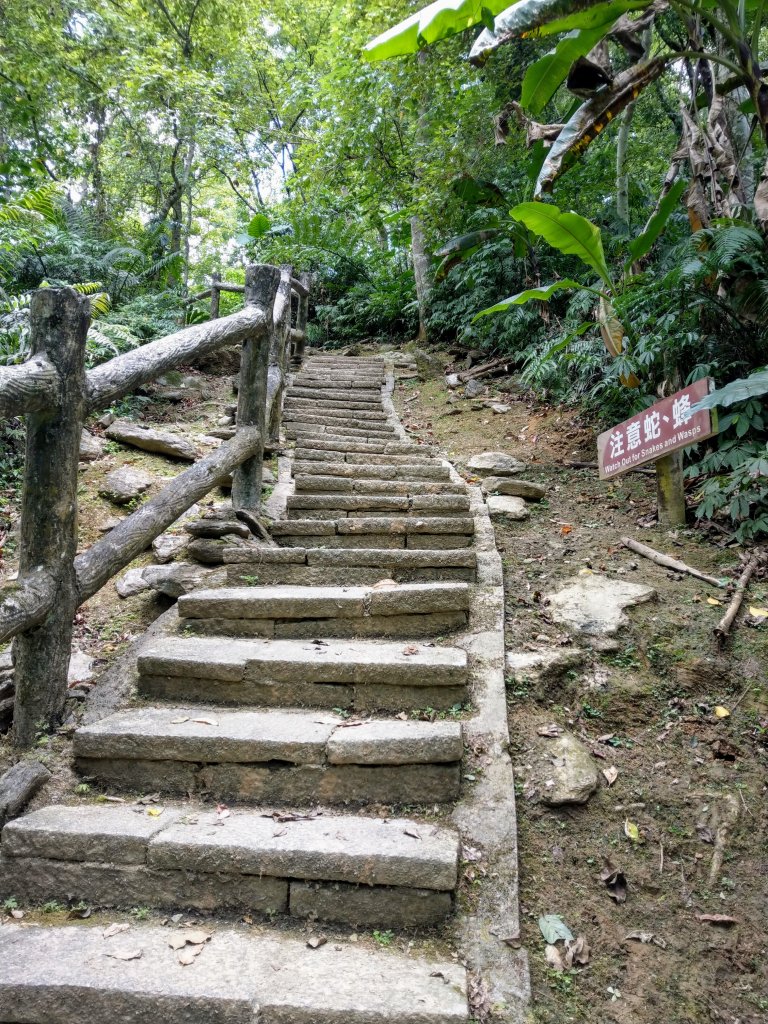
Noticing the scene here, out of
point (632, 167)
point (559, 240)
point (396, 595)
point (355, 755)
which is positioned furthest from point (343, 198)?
point (355, 755)

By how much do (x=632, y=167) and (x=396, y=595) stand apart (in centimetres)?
977

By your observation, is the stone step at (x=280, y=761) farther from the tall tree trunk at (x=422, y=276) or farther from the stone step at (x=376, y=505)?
the tall tree trunk at (x=422, y=276)

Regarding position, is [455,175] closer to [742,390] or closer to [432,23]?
[432,23]

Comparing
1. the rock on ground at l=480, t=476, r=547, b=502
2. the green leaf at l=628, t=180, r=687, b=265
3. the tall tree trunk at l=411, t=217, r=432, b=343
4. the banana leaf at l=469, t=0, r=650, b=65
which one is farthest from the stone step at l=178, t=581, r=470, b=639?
the tall tree trunk at l=411, t=217, r=432, b=343

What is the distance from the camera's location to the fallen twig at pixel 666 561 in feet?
11.0

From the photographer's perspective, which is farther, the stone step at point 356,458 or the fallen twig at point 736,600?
the stone step at point 356,458

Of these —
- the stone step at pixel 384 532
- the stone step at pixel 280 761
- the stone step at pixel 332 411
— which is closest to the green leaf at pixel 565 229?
the stone step at pixel 384 532

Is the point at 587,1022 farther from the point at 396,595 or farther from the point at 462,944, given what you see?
the point at 396,595

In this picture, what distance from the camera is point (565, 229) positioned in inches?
180

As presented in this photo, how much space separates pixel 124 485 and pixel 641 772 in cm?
349

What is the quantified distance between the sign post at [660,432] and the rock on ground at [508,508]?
101 centimetres

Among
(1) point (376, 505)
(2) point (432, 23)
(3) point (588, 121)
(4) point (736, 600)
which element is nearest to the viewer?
(4) point (736, 600)

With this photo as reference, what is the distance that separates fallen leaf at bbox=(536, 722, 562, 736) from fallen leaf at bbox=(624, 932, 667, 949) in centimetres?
71

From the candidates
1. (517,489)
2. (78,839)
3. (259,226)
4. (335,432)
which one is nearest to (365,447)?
(335,432)
